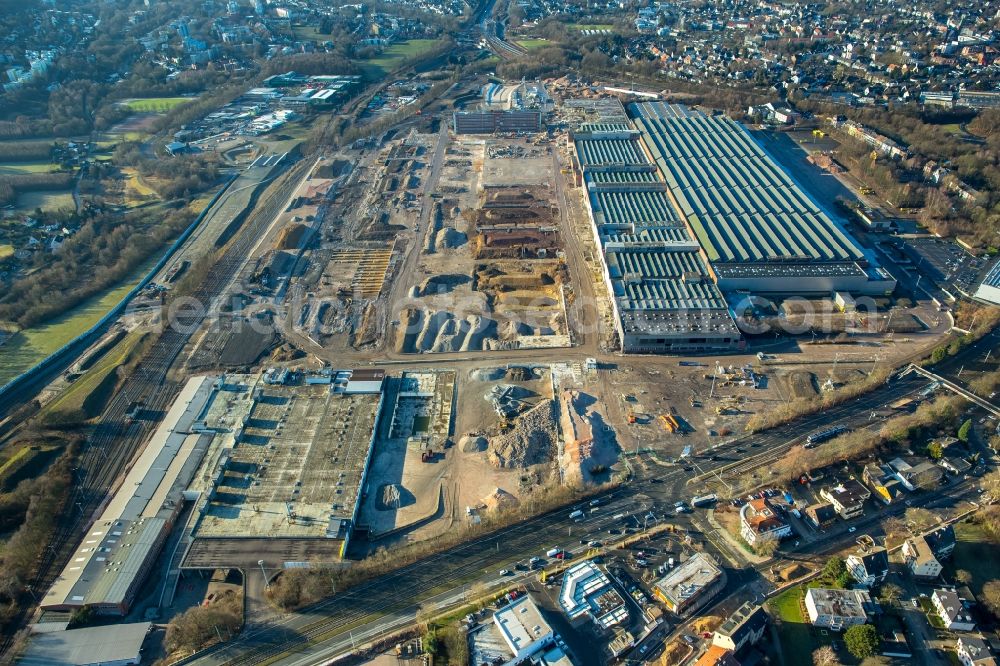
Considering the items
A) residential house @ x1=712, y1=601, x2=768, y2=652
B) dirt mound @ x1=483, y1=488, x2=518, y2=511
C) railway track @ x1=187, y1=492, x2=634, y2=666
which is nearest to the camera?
residential house @ x1=712, y1=601, x2=768, y2=652

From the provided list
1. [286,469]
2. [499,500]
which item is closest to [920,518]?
[499,500]

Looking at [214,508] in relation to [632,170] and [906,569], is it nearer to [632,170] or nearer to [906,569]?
[906,569]

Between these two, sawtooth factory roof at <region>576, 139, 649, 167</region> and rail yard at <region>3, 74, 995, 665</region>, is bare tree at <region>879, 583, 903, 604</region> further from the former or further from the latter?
sawtooth factory roof at <region>576, 139, 649, 167</region>

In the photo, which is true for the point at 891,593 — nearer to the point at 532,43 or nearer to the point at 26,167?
the point at 26,167

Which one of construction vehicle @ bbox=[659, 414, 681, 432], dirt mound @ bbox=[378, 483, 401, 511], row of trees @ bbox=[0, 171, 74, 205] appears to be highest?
row of trees @ bbox=[0, 171, 74, 205]

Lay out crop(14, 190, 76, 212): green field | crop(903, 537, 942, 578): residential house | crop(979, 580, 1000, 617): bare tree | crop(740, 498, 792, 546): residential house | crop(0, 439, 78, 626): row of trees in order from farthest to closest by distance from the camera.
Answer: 1. crop(14, 190, 76, 212): green field
2. crop(740, 498, 792, 546): residential house
3. crop(0, 439, 78, 626): row of trees
4. crop(903, 537, 942, 578): residential house
5. crop(979, 580, 1000, 617): bare tree

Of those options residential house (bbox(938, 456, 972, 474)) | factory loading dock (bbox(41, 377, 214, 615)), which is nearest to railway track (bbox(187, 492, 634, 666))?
factory loading dock (bbox(41, 377, 214, 615))

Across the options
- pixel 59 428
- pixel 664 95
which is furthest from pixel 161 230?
pixel 664 95

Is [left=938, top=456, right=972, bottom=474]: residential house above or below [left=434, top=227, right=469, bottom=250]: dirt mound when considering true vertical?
below
